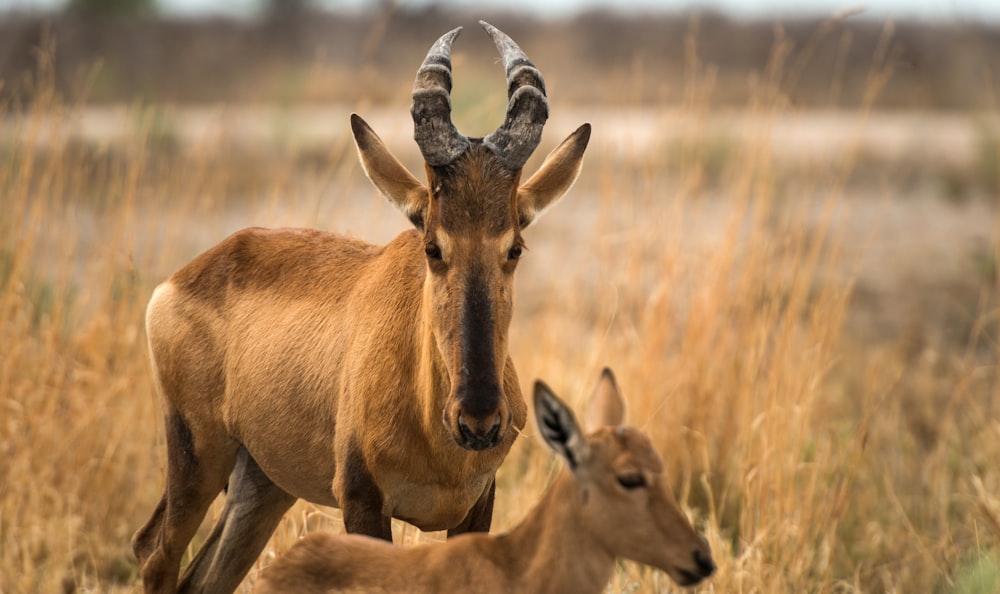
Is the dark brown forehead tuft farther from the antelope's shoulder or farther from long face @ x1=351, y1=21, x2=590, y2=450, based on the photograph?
the antelope's shoulder

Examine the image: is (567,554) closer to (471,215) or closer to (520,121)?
(471,215)

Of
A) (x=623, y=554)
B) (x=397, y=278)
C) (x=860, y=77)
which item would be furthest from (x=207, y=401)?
(x=860, y=77)

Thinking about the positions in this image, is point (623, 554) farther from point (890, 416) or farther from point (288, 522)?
point (890, 416)

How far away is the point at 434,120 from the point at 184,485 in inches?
72.6

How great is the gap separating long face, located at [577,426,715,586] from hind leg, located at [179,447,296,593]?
2.15m

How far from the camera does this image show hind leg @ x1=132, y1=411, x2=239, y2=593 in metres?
5.01

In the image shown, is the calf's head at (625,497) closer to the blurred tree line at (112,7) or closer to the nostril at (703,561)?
the nostril at (703,561)

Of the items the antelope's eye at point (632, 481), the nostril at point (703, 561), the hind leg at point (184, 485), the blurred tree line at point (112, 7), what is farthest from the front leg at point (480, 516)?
the blurred tree line at point (112, 7)

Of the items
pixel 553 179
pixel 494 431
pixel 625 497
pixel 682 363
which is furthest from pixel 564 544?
pixel 682 363

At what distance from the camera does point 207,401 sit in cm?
501

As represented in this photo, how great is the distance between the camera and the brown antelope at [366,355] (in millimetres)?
4285

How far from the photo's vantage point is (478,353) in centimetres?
407

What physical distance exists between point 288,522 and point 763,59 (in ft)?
126

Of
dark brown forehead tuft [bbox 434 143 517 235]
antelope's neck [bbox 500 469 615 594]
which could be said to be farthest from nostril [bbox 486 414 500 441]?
dark brown forehead tuft [bbox 434 143 517 235]
